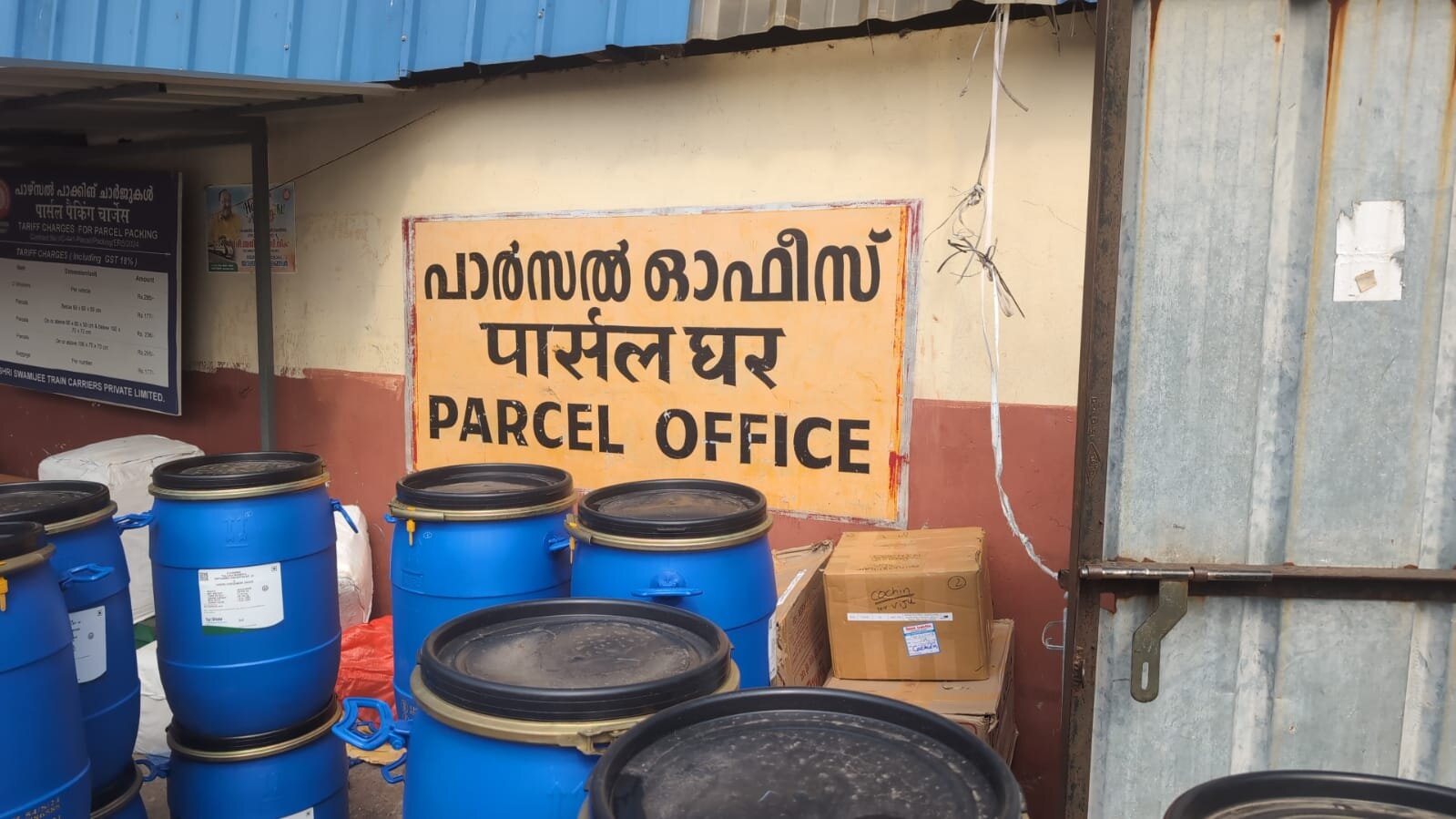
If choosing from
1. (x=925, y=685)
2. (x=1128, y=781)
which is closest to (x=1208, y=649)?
(x=1128, y=781)

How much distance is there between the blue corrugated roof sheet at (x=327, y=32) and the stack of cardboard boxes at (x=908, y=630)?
2.00 meters

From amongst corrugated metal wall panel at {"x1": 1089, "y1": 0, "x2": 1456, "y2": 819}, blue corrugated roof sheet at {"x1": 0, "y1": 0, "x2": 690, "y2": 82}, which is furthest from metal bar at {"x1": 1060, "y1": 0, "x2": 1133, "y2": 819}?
blue corrugated roof sheet at {"x1": 0, "y1": 0, "x2": 690, "y2": 82}

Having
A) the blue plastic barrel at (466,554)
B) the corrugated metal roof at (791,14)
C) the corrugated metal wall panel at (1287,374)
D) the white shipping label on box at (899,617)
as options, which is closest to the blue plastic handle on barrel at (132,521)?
the blue plastic barrel at (466,554)

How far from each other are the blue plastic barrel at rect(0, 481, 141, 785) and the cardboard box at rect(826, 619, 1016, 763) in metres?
2.01

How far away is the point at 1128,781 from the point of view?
90.2 inches

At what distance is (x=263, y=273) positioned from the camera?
16.5 feet

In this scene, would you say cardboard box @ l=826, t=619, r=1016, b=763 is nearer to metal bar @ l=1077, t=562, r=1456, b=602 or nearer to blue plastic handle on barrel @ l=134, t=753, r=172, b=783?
metal bar @ l=1077, t=562, r=1456, b=602

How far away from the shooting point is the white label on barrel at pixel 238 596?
3.03m

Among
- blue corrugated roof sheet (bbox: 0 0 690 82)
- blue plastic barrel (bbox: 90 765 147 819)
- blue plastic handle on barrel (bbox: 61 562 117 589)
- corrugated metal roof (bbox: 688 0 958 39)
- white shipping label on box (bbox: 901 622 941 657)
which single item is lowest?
blue plastic barrel (bbox: 90 765 147 819)

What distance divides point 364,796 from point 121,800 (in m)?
1.20

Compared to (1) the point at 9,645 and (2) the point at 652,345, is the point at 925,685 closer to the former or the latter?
(2) the point at 652,345

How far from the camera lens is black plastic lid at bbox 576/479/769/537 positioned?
255 cm

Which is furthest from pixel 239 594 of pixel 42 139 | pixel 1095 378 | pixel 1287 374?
pixel 42 139

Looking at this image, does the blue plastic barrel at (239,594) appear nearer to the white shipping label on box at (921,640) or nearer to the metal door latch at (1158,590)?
the white shipping label on box at (921,640)
